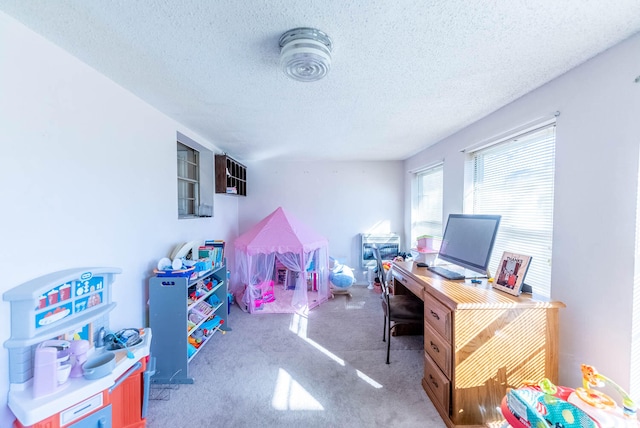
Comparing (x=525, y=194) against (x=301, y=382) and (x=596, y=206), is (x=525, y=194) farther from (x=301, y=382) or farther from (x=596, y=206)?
(x=301, y=382)

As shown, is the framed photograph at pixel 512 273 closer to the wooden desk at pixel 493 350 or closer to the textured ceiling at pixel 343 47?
the wooden desk at pixel 493 350

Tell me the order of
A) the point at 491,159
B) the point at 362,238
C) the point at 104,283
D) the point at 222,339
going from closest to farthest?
the point at 104,283 → the point at 491,159 → the point at 222,339 → the point at 362,238

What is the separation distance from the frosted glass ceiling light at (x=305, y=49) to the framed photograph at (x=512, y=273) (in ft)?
5.89

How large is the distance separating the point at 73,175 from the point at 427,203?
160 inches

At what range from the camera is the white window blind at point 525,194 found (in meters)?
1.82

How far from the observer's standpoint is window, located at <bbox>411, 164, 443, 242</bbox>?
3578 millimetres

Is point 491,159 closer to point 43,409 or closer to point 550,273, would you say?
point 550,273

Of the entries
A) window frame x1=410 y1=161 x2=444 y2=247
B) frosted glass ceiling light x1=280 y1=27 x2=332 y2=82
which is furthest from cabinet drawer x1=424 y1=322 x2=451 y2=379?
frosted glass ceiling light x1=280 y1=27 x2=332 y2=82

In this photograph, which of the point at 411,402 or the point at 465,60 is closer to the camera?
the point at 465,60

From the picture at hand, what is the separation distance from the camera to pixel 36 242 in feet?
4.16

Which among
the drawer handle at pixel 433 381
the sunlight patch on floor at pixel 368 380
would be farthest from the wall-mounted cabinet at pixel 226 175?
the drawer handle at pixel 433 381

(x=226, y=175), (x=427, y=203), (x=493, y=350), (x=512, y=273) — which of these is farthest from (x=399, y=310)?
(x=226, y=175)

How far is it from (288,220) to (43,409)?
2.98m

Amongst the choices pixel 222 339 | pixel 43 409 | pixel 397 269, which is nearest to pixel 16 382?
pixel 43 409
